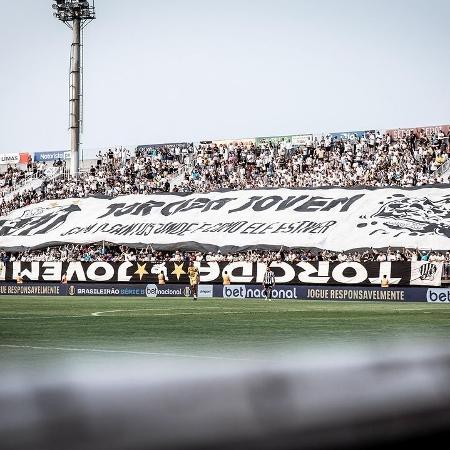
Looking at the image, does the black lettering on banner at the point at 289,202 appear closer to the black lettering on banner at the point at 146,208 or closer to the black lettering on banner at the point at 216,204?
the black lettering on banner at the point at 216,204

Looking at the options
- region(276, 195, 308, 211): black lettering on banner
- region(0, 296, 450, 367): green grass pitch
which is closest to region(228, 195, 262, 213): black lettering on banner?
region(276, 195, 308, 211): black lettering on banner

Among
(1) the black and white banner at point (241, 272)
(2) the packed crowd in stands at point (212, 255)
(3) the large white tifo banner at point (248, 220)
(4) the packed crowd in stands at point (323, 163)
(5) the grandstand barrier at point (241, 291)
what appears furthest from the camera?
(4) the packed crowd in stands at point (323, 163)

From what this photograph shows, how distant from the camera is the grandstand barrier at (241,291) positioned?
37.2m

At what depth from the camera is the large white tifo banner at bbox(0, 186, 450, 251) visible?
146ft

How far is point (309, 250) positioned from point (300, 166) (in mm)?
11182

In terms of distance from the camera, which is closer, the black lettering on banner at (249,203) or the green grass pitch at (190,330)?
the green grass pitch at (190,330)

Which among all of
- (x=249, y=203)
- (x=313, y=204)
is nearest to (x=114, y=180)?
(x=249, y=203)

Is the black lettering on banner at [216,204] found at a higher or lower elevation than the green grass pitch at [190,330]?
higher

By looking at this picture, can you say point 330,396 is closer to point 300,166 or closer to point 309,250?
point 309,250

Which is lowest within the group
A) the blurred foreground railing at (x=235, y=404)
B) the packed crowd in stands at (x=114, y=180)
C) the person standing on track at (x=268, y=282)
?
the person standing on track at (x=268, y=282)

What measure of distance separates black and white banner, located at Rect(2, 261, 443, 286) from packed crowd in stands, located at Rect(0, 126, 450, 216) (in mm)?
11053

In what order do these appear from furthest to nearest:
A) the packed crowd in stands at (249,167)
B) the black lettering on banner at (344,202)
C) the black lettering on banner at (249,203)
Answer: the black lettering on banner at (249,203)
the packed crowd in stands at (249,167)
the black lettering on banner at (344,202)

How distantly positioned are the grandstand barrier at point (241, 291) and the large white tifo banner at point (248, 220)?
5170 mm

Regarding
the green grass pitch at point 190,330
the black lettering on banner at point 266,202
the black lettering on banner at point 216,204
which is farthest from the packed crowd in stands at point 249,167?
the green grass pitch at point 190,330
